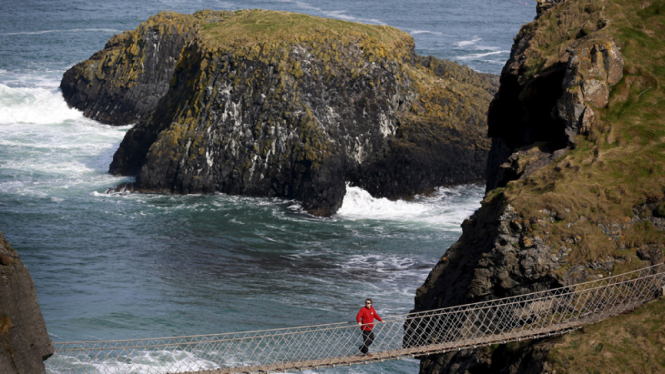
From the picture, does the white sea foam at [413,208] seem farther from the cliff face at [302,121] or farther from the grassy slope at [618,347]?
the grassy slope at [618,347]

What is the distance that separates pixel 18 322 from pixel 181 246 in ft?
56.4

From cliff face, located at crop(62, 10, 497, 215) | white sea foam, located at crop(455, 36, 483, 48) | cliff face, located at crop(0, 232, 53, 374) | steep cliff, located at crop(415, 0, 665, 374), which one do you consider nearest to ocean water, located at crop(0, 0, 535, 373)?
cliff face, located at crop(62, 10, 497, 215)

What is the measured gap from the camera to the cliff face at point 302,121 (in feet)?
124

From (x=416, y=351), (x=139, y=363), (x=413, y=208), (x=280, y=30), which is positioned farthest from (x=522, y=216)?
(x=280, y=30)

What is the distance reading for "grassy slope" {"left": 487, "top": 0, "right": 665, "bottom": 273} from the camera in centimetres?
1745

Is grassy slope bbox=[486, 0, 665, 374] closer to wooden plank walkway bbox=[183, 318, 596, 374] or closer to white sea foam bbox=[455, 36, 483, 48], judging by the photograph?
wooden plank walkway bbox=[183, 318, 596, 374]

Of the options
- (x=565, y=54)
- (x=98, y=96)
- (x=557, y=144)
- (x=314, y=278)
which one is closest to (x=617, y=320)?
(x=557, y=144)

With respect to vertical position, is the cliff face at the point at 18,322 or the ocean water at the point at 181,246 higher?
the cliff face at the point at 18,322

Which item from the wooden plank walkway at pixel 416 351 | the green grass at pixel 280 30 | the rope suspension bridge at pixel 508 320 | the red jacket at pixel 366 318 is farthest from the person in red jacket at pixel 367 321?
the green grass at pixel 280 30

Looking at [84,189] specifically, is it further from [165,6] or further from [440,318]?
[165,6]

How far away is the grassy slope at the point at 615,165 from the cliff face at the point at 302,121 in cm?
1470

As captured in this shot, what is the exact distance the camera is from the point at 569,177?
19047 mm

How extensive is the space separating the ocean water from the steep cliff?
196 inches

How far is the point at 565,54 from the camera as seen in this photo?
23.6m
